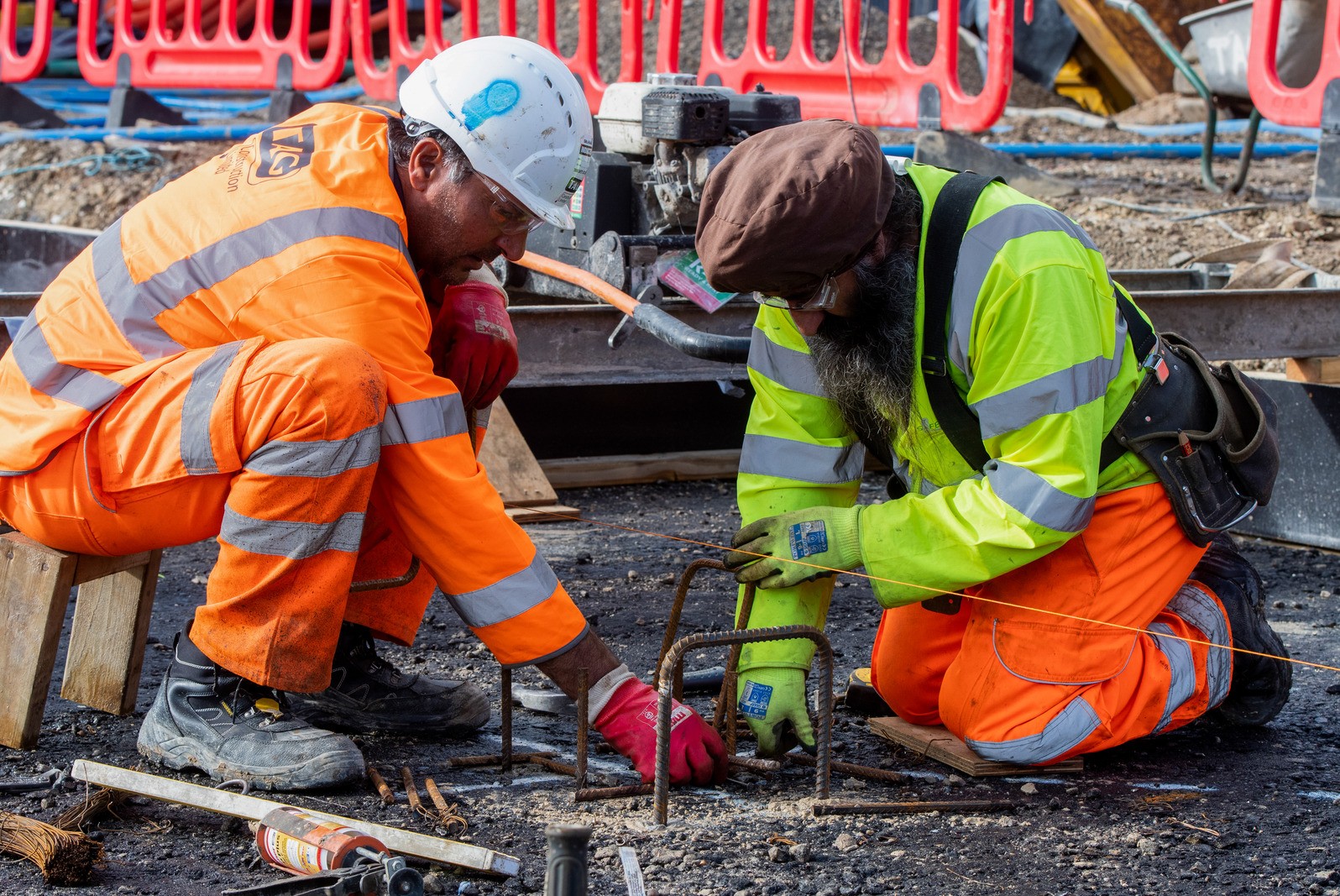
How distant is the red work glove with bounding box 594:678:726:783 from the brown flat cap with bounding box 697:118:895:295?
2.73ft

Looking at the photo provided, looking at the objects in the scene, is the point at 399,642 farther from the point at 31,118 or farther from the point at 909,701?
the point at 31,118

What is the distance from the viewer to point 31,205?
8.88 m

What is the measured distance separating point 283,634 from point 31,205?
728 centimetres

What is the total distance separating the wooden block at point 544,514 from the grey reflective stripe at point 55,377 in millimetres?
2229

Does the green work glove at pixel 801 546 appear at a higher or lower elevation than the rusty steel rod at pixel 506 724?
higher

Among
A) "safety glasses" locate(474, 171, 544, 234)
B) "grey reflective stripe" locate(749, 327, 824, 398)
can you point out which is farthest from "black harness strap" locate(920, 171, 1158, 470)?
"safety glasses" locate(474, 171, 544, 234)

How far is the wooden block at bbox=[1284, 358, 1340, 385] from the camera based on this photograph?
5.09m

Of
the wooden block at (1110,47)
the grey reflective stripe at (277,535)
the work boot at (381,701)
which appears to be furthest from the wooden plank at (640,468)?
the wooden block at (1110,47)

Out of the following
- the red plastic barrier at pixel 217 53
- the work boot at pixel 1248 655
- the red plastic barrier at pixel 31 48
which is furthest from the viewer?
the red plastic barrier at pixel 31 48

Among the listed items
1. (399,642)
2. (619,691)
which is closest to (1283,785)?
(619,691)

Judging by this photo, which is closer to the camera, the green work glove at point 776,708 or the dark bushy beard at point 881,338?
the dark bushy beard at point 881,338

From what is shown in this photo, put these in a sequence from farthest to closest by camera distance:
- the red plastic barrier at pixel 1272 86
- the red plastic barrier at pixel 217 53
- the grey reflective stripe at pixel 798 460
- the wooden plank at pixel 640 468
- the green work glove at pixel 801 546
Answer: the red plastic barrier at pixel 217 53
the red plastic barrier at pixel 1272 86
the wooden plank at pixel 640 468
the grey reflective stripe at pixel 798 460
the green work glove at pixel 801 546

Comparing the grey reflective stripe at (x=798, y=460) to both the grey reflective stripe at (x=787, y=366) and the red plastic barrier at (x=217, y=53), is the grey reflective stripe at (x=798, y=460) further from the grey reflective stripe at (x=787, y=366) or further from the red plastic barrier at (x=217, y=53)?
the red plastic barrier at (x=217, y=53)

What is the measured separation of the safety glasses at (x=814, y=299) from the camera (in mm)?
2793
